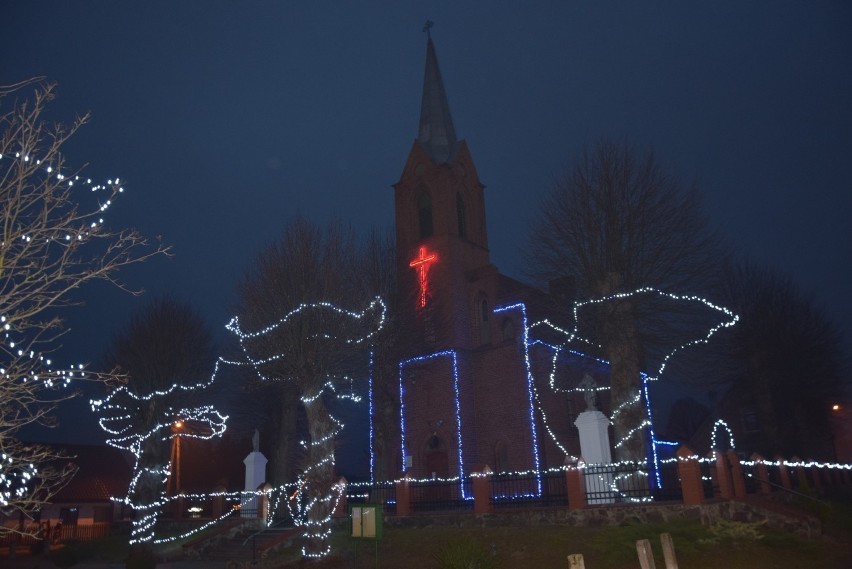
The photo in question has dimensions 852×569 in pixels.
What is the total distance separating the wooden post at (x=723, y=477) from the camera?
14.7m

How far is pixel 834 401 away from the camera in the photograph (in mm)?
30781

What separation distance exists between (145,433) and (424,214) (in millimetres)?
16125

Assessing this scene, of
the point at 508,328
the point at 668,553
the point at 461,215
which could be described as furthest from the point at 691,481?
the point at 461,215

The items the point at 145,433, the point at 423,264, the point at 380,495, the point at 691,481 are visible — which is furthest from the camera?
the point at 423,264

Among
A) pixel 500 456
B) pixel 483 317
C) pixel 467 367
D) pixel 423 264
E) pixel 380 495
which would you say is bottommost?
pixel 380 495

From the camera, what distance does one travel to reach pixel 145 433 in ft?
90.0

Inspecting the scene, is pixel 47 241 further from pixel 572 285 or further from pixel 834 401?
pixel 834 401

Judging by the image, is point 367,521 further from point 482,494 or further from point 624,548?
point 624,548

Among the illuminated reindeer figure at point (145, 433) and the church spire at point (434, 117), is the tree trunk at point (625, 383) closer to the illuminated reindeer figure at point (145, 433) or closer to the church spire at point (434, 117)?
the church spire at point (434, 117)

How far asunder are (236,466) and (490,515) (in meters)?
29.3

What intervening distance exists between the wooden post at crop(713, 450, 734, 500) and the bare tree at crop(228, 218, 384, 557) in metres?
10.2

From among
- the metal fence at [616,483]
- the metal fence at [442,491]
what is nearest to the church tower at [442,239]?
the metal fence at [442,491]

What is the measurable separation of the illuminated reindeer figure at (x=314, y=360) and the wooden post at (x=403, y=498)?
1.97 m

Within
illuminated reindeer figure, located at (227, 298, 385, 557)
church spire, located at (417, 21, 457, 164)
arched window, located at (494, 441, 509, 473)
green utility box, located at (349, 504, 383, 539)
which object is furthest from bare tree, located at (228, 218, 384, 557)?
church spire, located at (417, 21, 457, 164)
